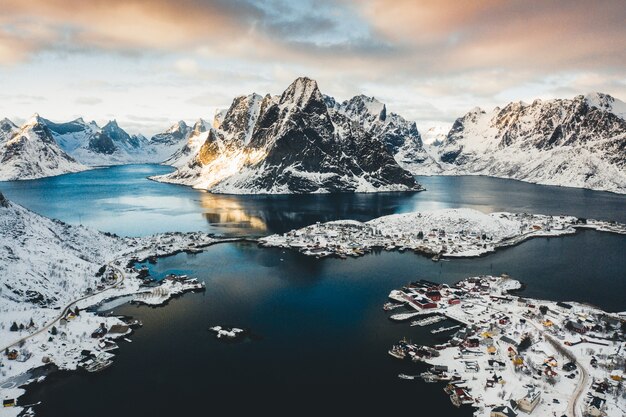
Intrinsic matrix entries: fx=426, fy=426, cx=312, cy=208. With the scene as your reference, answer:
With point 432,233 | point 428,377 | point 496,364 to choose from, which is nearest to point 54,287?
point 428,377

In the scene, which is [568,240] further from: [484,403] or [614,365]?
[484,403]

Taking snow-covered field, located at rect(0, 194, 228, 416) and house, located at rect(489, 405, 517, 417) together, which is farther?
snow-covered field, located at rect(0, 194, 228, 416)

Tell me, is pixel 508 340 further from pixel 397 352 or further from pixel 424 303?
pixel 397 352

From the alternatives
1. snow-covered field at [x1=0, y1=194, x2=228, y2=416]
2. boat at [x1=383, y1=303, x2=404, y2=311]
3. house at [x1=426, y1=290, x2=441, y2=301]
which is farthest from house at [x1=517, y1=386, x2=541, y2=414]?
snow-covered field at [x1=0, y1=194, x2=228, y2=416]

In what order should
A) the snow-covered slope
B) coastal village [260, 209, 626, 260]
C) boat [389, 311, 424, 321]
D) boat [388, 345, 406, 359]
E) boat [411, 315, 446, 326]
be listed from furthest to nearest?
coastal village [260, 209, 626, 260] < the snow-covered slope < boat [389, 311, 424, 321] < boat [411, 315, 446, 326] < boat [388, 345, 406, 359]

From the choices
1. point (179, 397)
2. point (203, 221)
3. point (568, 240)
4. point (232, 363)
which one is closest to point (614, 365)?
point (232, 363)

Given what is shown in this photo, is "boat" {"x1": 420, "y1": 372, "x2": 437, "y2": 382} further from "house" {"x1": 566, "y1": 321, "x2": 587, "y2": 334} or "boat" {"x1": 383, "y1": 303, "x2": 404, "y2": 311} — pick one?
"house" {"x1": 566, "y1": 321, "x2": 587, "y2": 334}

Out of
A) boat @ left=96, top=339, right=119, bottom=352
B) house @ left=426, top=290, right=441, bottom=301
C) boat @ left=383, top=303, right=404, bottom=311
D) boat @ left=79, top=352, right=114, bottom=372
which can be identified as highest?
house @ left=426, top=290, right=441, bottom=301
